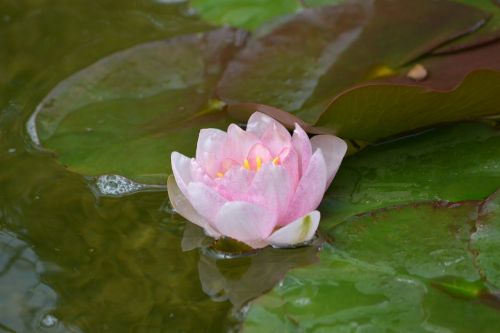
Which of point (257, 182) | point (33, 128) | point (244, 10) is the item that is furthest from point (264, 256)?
point (244, 10)

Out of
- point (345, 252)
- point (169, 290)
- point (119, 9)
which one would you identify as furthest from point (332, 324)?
point (119, 9)

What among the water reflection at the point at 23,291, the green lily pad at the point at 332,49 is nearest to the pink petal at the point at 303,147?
the green lily pad at the point at 332,49

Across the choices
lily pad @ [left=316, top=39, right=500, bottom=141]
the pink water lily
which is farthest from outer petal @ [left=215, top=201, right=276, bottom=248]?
lily pad @ [left=316, top=39, right=500, bottom=141]

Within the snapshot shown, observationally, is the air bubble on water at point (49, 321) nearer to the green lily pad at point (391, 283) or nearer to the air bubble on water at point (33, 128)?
the green lily pad at point (391, 283)

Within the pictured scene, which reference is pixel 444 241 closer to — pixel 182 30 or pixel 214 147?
pixel 214 147

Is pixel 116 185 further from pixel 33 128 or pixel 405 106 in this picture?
pixel 405 106

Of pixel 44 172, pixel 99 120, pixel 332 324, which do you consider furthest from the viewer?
pixel 99 120

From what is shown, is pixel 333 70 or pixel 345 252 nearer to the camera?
pixel 345 252
